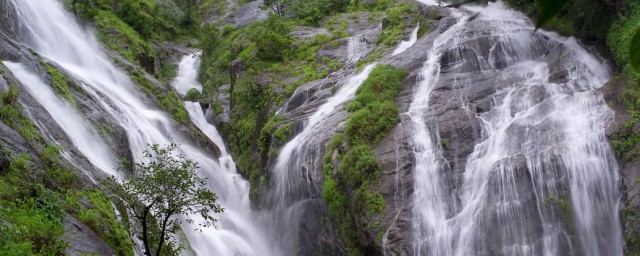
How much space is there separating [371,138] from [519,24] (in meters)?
7.71

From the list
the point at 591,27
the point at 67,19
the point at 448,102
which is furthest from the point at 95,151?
the point at 591,27

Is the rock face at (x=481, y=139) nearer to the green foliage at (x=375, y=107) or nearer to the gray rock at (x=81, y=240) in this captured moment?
the green foliage at (x=375, y=107)

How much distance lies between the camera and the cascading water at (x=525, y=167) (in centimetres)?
1228

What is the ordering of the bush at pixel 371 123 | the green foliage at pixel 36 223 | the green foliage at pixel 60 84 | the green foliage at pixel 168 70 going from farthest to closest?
the green foliage at pixel 168 70 → the green foliage at pixel 60 84 → the bush at pixel 371 123 → the green foliage at pixel 36 223

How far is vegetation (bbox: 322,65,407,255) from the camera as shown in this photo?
563 inches

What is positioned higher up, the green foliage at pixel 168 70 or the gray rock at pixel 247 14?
the gray rock at pixel 247 14

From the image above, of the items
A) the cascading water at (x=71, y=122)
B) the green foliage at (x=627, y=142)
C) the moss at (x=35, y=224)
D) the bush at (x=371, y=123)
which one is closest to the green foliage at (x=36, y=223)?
the moss at (x=35, y=224)

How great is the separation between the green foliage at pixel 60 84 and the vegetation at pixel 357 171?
7.95 m

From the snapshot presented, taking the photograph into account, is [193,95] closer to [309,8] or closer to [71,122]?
[309,8]

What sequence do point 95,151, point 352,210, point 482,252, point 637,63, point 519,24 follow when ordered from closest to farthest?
point 637,63, point 482,252, point 352,210, point 95,151, point 519,24

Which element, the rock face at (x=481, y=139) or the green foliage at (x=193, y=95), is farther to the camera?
the green foliage at (x=193, y=95)

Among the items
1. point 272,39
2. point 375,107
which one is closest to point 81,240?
point 375,107

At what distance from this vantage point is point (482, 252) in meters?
12.6

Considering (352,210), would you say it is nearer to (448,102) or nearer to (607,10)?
(448,102)
